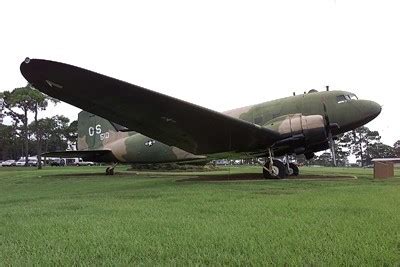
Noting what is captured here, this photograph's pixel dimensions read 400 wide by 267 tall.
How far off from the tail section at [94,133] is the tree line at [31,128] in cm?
2211

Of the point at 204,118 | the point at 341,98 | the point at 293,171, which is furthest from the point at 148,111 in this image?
the point at 293,171

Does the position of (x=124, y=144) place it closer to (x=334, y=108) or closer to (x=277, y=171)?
(x=277, y=171)

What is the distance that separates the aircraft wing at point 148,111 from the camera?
10.5 m

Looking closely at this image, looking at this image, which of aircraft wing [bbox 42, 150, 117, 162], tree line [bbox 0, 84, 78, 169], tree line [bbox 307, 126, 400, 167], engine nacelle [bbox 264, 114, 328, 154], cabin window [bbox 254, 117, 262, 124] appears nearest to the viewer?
engine nacelle [bbox 264, 114, 328, 154]

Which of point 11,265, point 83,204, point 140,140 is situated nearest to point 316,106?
point 140,140

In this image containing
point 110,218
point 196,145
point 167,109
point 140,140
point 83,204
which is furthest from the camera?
point 140,140

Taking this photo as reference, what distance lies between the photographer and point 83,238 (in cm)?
460

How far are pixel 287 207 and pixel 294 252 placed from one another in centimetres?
305

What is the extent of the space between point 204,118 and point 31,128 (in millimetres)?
84514

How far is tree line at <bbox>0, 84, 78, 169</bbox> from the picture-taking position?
5441cm

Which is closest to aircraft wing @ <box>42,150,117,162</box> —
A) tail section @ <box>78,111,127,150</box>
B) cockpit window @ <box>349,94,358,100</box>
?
tail section @ <box>78,111,127,150</box>

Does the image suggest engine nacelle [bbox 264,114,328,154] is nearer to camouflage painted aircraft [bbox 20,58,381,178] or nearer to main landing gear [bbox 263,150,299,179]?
camouflage painted aircraft [bbox 20,58,381,178]

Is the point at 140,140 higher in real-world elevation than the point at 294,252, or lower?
higher

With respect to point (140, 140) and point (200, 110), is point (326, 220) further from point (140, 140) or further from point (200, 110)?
point (140, 140)
